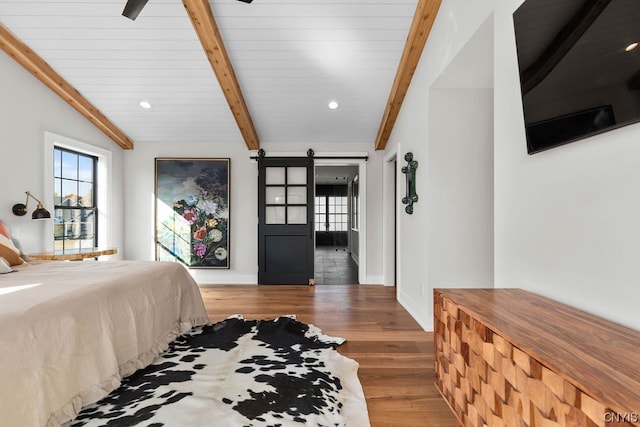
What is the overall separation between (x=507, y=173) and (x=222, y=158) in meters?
4.06

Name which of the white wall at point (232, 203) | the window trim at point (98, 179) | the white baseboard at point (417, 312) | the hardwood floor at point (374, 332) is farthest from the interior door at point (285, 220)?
the window trim at point (98, 179)

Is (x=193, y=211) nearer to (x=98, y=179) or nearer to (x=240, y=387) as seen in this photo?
(x=98, y=179)

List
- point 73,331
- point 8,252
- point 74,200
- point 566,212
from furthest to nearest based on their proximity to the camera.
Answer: point 74,200 → point 8,252 → point 73,331 → point 566,212

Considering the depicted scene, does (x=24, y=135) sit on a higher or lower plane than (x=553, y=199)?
higher

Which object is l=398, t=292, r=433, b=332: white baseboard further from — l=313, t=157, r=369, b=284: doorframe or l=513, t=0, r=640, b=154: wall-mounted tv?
l=513, t=0, r=640, b=154: wall-mounted tv

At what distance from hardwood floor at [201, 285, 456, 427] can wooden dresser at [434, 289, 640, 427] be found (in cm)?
31

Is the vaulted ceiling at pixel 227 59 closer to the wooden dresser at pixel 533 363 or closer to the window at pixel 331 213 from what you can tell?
the wooden dresser at pixel 533 363

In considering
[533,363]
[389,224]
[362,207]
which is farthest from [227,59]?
[533,363]

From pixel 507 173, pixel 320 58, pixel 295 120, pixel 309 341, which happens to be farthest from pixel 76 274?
pixel 295 120

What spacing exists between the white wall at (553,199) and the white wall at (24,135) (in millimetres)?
4037

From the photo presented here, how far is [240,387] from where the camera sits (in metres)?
1.83

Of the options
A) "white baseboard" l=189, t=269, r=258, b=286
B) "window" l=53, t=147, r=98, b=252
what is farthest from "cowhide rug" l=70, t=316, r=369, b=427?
"window" l=53, t=147, r=98, b=252

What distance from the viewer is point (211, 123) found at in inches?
176

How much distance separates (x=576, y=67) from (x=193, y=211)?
4649 mm
